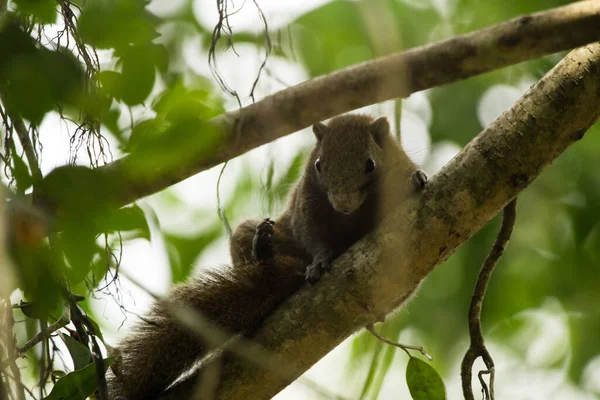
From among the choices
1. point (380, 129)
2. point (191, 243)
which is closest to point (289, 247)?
point (380, 129)

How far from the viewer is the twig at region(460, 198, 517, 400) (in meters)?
3.18

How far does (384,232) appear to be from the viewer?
318 cm

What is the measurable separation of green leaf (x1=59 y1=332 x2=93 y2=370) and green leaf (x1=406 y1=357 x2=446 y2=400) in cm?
138

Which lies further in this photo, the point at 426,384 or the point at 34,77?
the point at 426,384

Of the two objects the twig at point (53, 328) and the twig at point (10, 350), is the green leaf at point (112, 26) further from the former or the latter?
the twig at point (53, 328)

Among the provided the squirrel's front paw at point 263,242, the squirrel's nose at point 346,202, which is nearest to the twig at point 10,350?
the squirrel's front paw at point 263,242

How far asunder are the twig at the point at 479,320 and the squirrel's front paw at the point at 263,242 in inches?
55.9

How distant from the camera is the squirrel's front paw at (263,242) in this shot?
4.44m

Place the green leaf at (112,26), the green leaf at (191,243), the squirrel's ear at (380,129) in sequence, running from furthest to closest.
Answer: the green leaf at (191,243)
the squirrel's ear at (380,129)
the green leaf at (112,26)

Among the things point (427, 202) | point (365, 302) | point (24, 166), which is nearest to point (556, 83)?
point (427, 202)

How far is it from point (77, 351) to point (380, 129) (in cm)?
281

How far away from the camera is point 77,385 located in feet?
8.37

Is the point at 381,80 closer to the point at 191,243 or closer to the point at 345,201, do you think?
the point at 345,201

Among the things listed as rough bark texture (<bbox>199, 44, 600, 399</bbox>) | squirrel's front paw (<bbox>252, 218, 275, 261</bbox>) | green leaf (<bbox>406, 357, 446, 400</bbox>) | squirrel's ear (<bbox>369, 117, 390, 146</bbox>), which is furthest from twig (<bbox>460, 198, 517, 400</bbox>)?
squirrel's ear (<bbox>369, 117, 390, 146</bbox>)
